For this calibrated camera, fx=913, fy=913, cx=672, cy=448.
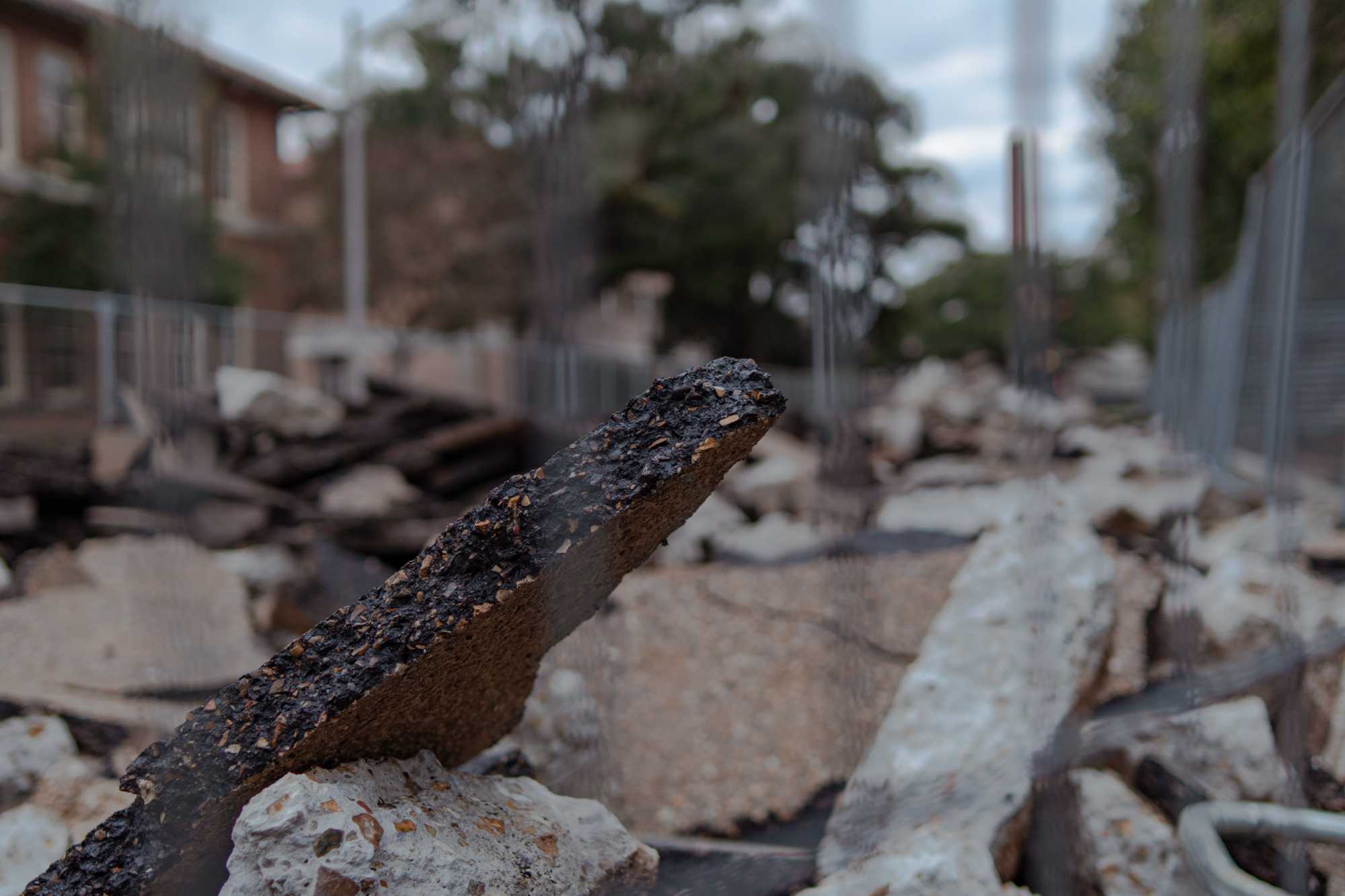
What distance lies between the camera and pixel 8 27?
140 inches

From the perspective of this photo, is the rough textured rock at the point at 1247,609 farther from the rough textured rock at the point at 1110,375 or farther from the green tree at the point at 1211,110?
the rough textured rock at the point at 1110,375

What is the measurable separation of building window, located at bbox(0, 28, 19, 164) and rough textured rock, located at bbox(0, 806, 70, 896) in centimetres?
351

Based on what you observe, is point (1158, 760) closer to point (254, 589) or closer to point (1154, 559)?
point (1154, 559)

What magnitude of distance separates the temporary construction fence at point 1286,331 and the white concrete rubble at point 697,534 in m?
2.03

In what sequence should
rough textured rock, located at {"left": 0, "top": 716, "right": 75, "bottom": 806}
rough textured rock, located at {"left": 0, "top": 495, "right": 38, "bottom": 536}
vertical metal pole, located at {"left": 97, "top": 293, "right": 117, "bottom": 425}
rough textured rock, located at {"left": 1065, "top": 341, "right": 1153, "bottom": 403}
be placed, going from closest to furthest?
rough textured rock, located at {"left": 0, "top": 716, "right": 75, "bottom": 806}
rough textured rock, located at {"left": 0, "top": 495, "right": 38, "bottom": 536}
vertical metal pole, located at {"left": 97, "top": 293, "right": 117, "bottom": 425}
rough textured rock, located at {"left": 1065, "top": 341, "right": 1153, "bottom": 403}

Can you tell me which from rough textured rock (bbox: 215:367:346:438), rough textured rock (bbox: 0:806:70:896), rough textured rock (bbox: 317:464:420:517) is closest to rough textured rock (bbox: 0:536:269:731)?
rough textured rock (bbox: 0:806:70:896)

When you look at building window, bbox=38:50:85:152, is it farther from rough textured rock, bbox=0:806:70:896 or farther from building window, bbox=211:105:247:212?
rough textured rock, bbox=0:806:70:896

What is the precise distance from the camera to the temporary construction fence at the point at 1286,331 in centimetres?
340

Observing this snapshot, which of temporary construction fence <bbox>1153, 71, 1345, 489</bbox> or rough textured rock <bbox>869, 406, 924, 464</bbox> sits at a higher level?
temporary construction fence <bbox>1153, 71, 1345, 489</bbox>

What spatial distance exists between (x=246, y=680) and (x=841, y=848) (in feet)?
2.92

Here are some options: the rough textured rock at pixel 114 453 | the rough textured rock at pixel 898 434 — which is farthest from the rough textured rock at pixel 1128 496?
the rough textured rock at pixel 114 453

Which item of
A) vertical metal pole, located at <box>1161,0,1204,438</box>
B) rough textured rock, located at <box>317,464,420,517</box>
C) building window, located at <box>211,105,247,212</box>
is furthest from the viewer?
rough textured rock, located at <box>317,464,420,517</box>

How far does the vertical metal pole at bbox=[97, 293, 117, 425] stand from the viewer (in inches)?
184

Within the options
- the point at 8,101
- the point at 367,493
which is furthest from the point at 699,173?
the point at 367,493
